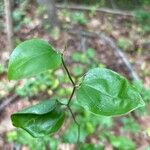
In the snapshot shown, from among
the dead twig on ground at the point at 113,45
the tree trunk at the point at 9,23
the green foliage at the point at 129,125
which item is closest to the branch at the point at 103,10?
the dead twig on ground at the point at 113,45

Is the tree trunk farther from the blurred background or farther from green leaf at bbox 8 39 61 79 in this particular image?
green leaf at bbox 8 39 61 79

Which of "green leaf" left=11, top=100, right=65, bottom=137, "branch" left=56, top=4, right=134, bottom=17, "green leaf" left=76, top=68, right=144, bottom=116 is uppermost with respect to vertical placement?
"green leaf" left=76, top=68, right=144, bottom=116

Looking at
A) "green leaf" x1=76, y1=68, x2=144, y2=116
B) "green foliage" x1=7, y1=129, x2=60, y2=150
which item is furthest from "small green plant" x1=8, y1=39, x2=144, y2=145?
"green foliage" x1=7, y1=129, x2=60, y2=150

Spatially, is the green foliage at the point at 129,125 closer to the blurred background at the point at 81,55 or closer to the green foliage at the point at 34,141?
the blurred background at the point at 81,55

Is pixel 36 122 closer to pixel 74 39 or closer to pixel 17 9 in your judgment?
pixel 74 39

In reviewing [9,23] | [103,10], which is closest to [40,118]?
[9,23]

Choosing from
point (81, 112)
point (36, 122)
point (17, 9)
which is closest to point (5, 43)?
point (17, 9)

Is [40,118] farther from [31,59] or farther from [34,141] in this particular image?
[34,141]
